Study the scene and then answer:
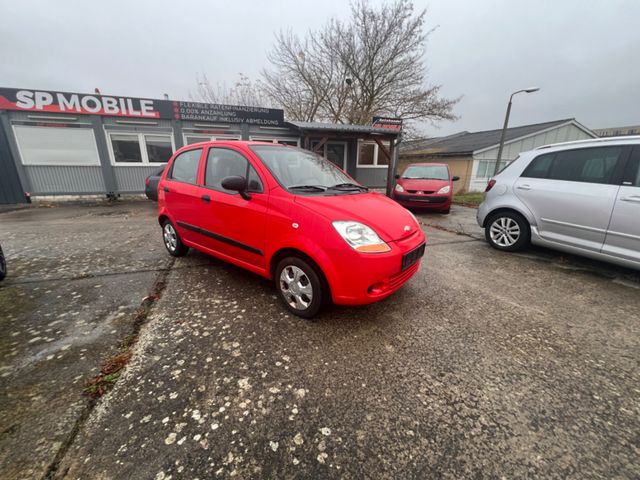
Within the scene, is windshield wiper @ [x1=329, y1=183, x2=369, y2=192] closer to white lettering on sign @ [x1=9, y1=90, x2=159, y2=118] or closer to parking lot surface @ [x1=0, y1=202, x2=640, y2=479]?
parking lot surface @ [x1=0, y1=202, x2=640, y2=479]

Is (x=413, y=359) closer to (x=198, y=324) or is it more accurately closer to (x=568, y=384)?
(x=568, y=384)

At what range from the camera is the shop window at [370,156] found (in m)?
12.7

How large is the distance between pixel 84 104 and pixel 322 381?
12.2m

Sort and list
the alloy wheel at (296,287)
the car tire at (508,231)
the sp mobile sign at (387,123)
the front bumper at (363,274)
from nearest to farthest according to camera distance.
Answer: the front bumper at (363,274)
the alloy wheel at (296,287)
the car tire at (508,231)
the sp mobile sign at (387,123)

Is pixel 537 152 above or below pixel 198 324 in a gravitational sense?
above

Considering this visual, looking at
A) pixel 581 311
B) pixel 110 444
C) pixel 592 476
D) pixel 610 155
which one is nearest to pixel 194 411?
pixel 110 444

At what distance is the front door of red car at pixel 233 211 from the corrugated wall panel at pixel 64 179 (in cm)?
960

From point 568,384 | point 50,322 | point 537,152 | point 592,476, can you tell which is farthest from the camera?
point 537,152

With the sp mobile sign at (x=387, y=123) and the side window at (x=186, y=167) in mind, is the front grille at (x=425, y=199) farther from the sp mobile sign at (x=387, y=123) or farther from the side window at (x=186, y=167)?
the side window at (x=186, y=167)

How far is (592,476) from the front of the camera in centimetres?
129

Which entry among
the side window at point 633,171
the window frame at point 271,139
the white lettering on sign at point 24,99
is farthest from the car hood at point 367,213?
the white lettering on sign at point 24,99

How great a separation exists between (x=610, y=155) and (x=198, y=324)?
5.25 meters

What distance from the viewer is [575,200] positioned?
352 centimetres

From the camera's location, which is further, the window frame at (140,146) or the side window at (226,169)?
the window frame at (140,146)
